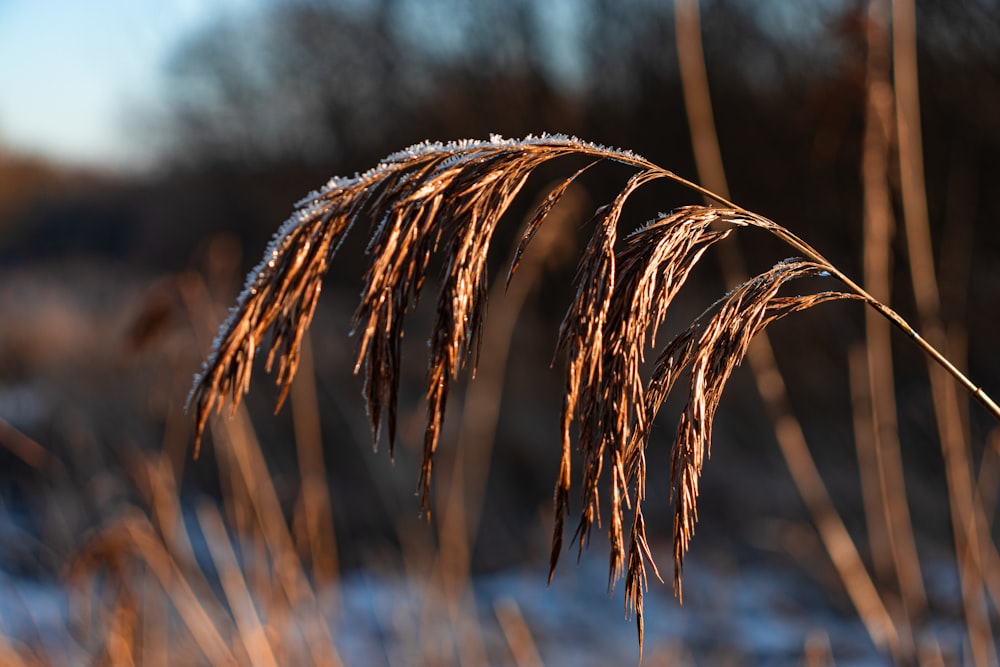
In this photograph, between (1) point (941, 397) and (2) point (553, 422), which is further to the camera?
(2) point (553, 422)

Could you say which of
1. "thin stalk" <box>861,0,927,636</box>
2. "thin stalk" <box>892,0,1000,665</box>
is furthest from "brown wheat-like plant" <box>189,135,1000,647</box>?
"thin stalk" <box>861,0,927,636</box>

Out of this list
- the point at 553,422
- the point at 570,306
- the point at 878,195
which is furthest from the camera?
the point at 553,422

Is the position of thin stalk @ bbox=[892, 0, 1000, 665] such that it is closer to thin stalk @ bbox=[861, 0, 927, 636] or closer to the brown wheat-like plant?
thin stalk @ bbox=[861, 0, 927, 636]

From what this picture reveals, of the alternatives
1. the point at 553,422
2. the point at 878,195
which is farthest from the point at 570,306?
the point at 553,422

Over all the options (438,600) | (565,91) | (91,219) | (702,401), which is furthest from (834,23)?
(91,219)

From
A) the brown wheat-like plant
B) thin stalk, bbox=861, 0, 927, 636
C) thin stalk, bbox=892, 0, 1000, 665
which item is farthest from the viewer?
thin stalk, bbox=861, 0, 927, 636

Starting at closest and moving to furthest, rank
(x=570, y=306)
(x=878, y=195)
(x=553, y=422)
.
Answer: (x=570, y=306) → (x=878, y=195) → (x=553, y=422)

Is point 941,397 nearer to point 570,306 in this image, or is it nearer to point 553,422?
point 570,306

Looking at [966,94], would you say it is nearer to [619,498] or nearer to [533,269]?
[533,269]
